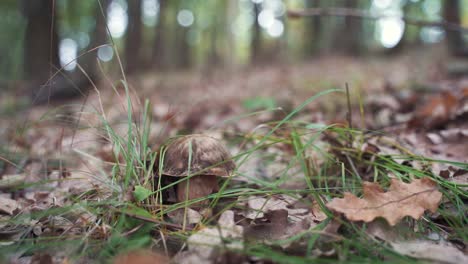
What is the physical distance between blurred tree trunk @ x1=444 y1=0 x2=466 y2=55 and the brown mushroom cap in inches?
198

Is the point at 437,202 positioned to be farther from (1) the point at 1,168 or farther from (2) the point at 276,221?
(1) the point at 1,168

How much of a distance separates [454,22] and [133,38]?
7.59m

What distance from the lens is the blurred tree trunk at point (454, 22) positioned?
484 centimetres

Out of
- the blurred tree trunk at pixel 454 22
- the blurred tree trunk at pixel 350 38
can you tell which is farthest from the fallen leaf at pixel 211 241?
the blurred tree trunk at pixel 350 38

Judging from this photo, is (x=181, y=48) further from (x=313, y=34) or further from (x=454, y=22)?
(x=454, y=22)

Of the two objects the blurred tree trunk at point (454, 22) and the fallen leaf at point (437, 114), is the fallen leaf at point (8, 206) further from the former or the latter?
the blurred tree trunk at point (454, 22)

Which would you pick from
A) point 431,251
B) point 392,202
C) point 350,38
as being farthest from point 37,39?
point 350,38

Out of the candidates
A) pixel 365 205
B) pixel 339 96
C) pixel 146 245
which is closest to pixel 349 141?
pixel 365 205

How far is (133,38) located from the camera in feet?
29.1

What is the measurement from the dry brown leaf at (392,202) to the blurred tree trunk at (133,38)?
8366 mm

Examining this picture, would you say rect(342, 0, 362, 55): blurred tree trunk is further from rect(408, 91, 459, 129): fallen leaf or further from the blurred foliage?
rect(408, 91, 459, 129): fallen leaf

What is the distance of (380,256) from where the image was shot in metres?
1.01

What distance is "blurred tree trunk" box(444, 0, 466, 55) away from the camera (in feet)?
15.9

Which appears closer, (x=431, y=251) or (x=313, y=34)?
(x=431, y=251)
